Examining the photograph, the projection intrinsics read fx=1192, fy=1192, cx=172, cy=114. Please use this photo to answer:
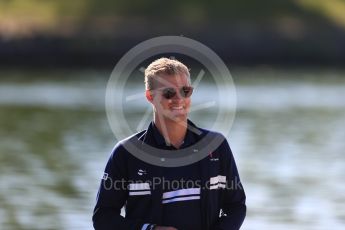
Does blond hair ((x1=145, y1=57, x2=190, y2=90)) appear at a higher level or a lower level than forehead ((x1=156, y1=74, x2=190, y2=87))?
higher

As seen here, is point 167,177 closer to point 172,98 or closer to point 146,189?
point 146,189

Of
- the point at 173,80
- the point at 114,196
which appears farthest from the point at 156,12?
the point at 173,80

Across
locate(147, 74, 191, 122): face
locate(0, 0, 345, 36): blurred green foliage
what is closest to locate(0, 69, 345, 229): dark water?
locate(147, 74, 191, 122): face

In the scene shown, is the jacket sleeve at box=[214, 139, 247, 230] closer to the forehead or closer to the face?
the face

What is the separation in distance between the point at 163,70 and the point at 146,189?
655mm

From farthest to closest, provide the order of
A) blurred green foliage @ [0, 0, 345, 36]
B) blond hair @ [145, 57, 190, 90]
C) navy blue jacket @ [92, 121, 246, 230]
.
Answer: blurred green foliage @ [0, 0, 345, 36] < navy blue jacket @ [92, 121, 246, 230] < blond hair @ [145, 57, 190, 90]

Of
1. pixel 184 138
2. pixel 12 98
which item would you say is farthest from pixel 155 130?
pixel 12 98

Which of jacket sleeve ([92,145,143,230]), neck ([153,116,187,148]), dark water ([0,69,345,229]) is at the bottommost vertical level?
jacket sleeve ([92,145,143,230])

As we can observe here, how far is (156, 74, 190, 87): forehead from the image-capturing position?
6.38 m

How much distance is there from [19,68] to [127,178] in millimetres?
63230

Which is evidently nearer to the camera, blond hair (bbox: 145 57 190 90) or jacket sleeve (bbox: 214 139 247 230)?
blond hair (bbox: 145 57 190 90)

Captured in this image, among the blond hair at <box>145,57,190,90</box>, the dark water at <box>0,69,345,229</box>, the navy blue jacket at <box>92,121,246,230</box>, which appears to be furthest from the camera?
the dark water at <box>0,69,345,229</box>

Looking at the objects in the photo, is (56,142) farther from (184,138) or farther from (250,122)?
(184,138)

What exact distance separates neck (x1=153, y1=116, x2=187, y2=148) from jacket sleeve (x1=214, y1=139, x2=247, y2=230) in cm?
25
